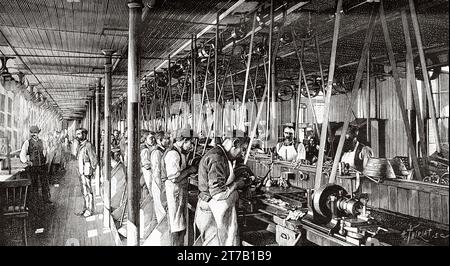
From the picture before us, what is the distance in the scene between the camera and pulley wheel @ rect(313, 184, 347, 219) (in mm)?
2925

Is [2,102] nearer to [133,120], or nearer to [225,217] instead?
[133,120]

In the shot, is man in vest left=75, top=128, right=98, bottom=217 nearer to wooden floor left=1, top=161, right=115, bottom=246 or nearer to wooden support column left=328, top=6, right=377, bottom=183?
wooden floor left=1, top=161, right=115, bottom=246

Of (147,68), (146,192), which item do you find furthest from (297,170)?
(147,68)

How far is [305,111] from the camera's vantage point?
14859 mm

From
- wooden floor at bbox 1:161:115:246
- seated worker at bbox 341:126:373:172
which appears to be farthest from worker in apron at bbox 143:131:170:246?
seated worker at bbox 341:126:373:172

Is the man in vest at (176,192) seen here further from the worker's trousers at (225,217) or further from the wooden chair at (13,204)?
the wooden chair at (13,204)

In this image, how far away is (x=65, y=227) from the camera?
Answer: 20.7 ft

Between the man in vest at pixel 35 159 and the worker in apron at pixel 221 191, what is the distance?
492 centimetres

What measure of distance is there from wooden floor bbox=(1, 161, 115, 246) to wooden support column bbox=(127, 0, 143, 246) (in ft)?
6.81

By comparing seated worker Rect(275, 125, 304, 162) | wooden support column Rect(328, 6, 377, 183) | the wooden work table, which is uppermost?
wooden support column Rect(328, 6, 377, 183)

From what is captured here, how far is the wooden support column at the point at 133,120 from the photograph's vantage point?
378cm

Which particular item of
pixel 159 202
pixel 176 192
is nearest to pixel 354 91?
pixel 176 192
